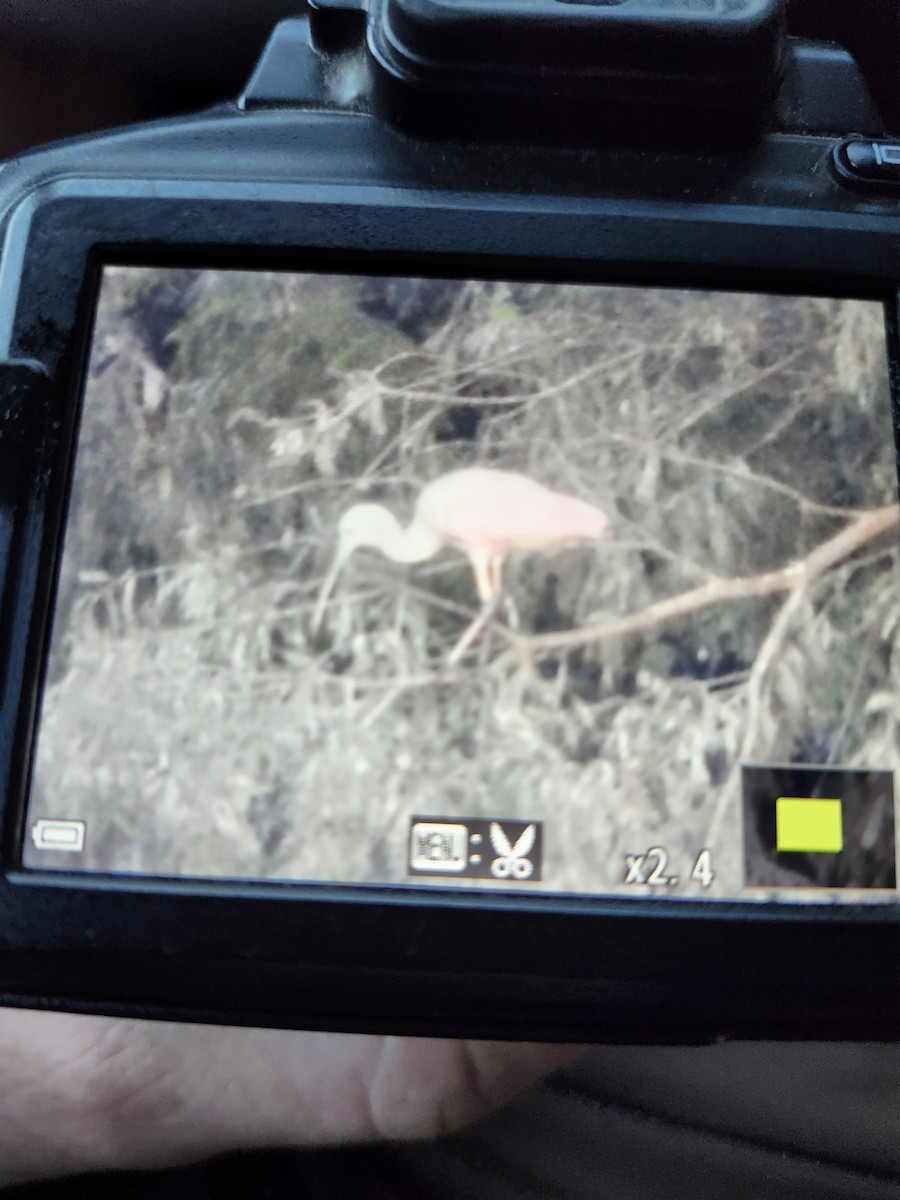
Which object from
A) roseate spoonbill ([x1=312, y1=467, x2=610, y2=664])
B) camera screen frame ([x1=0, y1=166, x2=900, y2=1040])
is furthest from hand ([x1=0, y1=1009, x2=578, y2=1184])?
roseate spoonbill ([x1=312, y1=467, x2=610, y2=664])

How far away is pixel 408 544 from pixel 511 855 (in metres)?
0.11

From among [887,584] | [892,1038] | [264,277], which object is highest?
[264,277]

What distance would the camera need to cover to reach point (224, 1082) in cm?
52

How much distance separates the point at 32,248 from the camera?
1.28 feet

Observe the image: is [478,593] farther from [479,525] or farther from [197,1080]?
[197,1080]

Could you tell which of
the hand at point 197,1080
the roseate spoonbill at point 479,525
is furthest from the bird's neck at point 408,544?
the hand at point 197,1080

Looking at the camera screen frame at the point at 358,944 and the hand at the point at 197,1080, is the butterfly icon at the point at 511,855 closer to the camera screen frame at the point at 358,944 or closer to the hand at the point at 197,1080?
the camera screen frame at the point at 358,944

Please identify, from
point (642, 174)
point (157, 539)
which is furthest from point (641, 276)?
point (157, 539)

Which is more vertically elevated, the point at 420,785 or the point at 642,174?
the point at 642,174

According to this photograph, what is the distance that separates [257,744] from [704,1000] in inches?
7.0

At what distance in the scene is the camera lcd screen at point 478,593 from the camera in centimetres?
34

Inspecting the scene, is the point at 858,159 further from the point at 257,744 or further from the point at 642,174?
the point at 257,744

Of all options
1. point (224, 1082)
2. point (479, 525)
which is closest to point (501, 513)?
point (479, 525)

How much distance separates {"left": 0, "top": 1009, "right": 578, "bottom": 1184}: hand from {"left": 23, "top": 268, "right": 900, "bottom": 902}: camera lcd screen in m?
0.22
